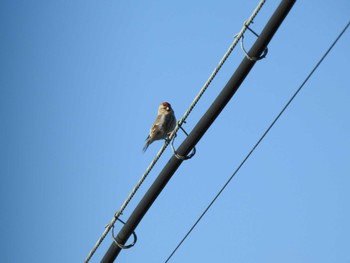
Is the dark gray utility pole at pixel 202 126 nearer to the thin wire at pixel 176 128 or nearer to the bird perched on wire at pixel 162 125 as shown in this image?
the thin wire at pixel 176 128

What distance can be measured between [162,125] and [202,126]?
4985mm

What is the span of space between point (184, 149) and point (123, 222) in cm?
89

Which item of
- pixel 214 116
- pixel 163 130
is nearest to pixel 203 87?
pixel 214 116

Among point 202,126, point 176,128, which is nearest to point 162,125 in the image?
point 176,128

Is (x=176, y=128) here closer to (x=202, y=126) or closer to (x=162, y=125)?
(x=202, y=126)

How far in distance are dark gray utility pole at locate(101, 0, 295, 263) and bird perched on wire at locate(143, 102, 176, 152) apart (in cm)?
461

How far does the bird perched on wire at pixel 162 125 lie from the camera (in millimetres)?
10014

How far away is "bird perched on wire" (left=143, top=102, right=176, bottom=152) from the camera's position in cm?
1001

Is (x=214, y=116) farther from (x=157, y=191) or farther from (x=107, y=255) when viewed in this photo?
(x=107, y=255)

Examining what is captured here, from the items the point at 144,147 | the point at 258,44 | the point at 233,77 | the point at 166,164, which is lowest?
the point at 144,147

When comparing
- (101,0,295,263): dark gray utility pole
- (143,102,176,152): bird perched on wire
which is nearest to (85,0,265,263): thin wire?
(101,0,295,263): dark gray utility pole

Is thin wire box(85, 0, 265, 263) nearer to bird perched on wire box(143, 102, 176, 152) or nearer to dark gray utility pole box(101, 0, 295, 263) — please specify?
dark gray utility pole box(101, 0, 295, 263)

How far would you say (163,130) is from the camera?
1002 cm

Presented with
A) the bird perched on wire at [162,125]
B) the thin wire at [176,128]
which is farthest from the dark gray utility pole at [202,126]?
the bird perched on wire at [162,125]
